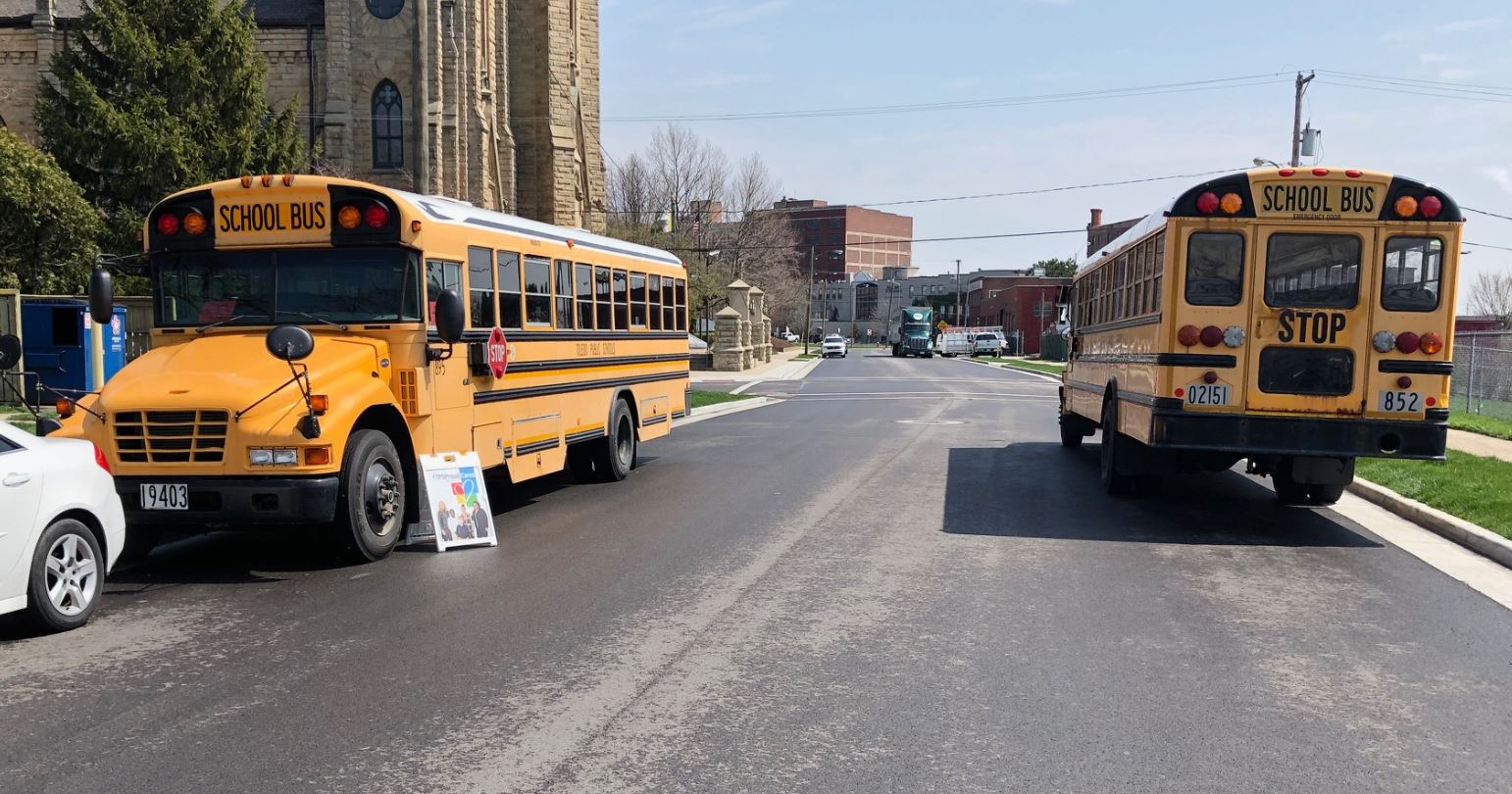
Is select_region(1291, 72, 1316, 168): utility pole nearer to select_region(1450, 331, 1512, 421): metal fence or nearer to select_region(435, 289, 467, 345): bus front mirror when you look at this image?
select_region(1450, 331, 1512, 421): metal fence

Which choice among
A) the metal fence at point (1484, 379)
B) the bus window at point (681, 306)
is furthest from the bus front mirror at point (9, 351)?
the metal fence at point (1484, 379)

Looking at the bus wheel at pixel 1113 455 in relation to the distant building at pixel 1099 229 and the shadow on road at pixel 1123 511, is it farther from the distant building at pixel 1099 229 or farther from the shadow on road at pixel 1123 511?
the distant building at pixel 1099 229

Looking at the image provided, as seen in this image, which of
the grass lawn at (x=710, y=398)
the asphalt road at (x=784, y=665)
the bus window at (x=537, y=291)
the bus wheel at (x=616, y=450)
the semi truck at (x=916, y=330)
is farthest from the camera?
the semi truck at (x=916, y=330)

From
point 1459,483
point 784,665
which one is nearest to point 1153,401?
point 1459,483

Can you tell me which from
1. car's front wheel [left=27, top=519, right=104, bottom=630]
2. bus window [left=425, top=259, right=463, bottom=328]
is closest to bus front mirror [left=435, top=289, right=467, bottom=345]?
bus window [left=425, top=259, right=463, bottom=328]

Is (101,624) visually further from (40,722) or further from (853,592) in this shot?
(853,592)

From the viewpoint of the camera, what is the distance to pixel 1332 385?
31.4 ft

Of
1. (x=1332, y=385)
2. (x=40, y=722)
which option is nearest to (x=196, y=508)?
(x=40, y=722)

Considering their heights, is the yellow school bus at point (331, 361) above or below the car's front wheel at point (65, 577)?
above

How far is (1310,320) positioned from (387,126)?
118 ft

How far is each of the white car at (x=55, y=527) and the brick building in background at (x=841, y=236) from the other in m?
158

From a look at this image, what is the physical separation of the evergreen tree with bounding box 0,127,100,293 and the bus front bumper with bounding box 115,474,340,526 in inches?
768

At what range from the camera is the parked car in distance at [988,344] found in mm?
81062

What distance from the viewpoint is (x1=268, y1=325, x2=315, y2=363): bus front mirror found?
724 cm
